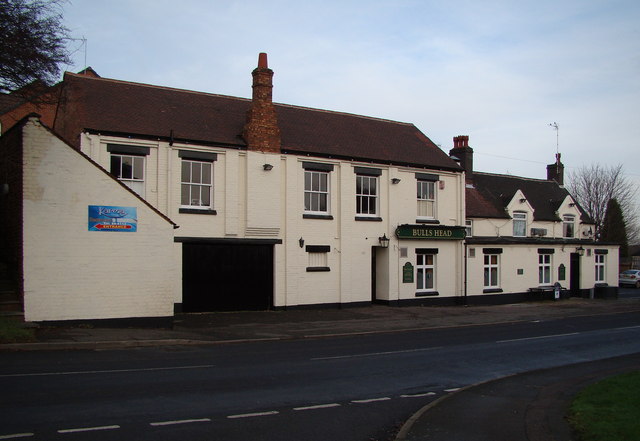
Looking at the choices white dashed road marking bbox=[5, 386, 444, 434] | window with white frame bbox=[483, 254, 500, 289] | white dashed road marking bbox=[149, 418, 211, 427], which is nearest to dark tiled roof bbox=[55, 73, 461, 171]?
window with white frame bbox=[483, 254, 500, 289]

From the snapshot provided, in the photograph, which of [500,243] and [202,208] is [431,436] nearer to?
[202,208]

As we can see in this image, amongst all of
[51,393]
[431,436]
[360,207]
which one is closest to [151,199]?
[360,207]

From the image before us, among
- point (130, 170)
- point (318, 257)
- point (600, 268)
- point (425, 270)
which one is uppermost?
point (130, 170)

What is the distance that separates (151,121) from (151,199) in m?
3.17

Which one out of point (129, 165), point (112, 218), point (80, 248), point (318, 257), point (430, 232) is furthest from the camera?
point (430, 232)

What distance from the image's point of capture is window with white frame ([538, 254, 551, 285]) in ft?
116

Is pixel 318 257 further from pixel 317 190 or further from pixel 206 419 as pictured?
pixel 206 419

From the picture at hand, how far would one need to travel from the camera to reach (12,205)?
58.5ft

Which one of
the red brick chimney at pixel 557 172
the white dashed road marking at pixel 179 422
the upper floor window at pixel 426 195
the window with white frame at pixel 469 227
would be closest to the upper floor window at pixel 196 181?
the upper floor window at pixel 426 195

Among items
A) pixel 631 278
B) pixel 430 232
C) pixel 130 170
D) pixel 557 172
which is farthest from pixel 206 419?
pixel 631 278

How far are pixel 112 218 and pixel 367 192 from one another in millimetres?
13035

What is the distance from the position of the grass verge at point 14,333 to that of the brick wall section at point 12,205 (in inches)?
61.0

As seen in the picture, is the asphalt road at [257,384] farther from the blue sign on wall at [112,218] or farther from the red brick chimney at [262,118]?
Answer: the red brick chimney at [262,118]

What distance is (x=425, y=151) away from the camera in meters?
30.8
